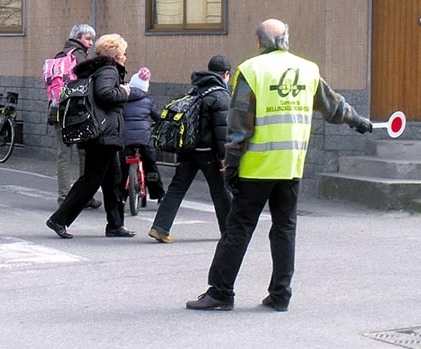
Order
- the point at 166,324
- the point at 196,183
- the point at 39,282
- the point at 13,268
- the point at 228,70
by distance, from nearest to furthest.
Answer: the point at 166,324
the point at 39,282
the point at 13,268
the point at 228,70
the point at 196,183

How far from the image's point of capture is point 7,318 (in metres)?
7.60

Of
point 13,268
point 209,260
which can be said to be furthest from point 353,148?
point 13,268

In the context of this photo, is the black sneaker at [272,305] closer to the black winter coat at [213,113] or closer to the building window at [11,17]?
the black winter coat at [213,113]

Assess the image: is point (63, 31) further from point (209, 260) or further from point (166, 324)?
point (166, 324)

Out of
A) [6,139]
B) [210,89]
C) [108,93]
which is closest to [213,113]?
[210,89]

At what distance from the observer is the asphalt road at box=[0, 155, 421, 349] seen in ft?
23.4

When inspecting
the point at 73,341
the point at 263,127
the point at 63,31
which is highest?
the point at 63,31

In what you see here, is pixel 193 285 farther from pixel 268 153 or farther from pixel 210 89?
pixel 210 89

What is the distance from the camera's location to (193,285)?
8633 mm

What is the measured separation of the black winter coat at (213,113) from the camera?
9.88 meters

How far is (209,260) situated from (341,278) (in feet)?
4.19

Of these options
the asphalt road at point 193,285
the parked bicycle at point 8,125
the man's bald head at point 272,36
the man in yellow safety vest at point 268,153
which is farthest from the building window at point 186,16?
the man in yellow safety vest at point 268,153

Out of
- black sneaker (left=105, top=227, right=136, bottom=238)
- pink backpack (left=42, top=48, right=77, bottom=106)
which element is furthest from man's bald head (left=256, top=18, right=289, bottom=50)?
pink backpack (left=42, top=48, right=77, bottom=106)

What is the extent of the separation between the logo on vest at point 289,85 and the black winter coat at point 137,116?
4308mm
